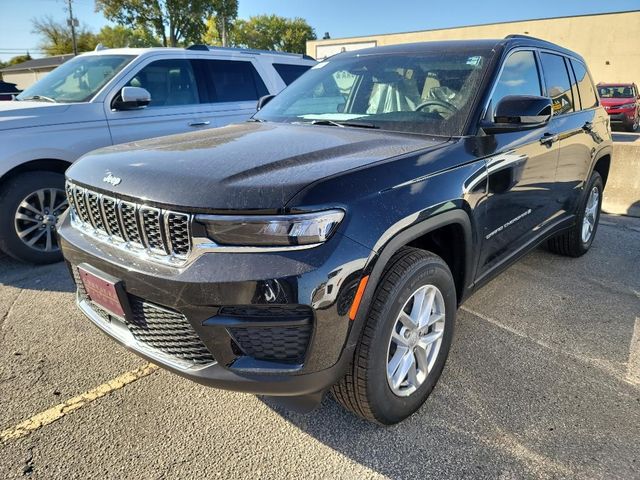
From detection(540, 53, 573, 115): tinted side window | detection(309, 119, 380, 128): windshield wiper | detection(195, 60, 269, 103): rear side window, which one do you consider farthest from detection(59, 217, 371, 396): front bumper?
detection(195, 60, 269, 103): rear side window

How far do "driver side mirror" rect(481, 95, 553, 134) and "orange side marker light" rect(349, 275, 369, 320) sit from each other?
4.31 feet

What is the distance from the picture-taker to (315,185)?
1.77 metres

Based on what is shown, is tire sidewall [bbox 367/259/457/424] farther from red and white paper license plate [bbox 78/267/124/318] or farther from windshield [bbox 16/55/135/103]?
windshield [bbox 16/55/135/103]

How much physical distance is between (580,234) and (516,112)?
2.42m

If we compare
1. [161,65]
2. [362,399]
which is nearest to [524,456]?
[362,399]

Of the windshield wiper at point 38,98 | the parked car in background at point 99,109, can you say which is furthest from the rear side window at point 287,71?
the windshield wiper at point 38,98

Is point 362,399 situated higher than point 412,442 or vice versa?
point 362,399

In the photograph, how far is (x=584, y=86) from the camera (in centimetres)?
427

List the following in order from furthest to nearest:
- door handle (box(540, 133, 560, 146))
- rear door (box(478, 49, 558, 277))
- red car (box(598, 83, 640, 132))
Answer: red car (box(598, 83, 640, 132)) → door handle (box(540, 133, 560, 146)) → rear door (box(478, 49, 558, 277))

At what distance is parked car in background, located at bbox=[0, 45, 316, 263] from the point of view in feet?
13.4

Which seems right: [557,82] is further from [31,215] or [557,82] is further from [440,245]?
[31,215]

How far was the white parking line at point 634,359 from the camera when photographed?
2683mm

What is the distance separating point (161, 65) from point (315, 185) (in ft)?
13.5

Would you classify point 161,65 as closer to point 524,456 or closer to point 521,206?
point 521,206
